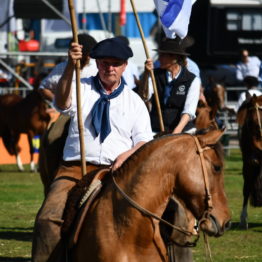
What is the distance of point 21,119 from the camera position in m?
21.3

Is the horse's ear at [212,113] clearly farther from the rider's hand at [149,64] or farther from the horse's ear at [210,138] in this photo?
the horse's ear at [210,138]

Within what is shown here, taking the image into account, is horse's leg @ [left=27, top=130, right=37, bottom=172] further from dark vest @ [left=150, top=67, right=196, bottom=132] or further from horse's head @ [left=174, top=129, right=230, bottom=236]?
horse's head @ [left=174, top=129, right=230, bottom=236]

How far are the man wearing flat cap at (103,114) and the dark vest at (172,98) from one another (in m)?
3.31

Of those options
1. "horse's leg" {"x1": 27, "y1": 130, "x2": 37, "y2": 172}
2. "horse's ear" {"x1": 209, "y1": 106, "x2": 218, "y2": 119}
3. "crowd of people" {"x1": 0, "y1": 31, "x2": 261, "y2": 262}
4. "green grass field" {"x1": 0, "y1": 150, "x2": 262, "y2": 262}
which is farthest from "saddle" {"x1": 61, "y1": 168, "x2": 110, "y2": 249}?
"horse's leg" {"x1": 27, "y1": 130, "x2": 37, "y2": 172}

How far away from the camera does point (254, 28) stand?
103 ft

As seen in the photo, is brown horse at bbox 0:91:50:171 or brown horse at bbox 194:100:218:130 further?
brown horse at bbox 0:91:50:171

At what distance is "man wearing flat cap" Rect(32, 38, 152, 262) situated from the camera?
7.07 m

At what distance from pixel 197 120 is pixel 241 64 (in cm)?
1166

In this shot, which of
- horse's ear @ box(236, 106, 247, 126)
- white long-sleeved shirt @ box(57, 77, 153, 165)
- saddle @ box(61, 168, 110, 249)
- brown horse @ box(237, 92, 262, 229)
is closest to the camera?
saddle @ box(61, 168, 110, 249)

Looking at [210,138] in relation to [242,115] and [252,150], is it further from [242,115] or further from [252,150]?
[242,115]

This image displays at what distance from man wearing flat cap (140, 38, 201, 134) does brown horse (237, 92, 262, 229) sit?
2.09m

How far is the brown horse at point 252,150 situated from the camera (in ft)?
41.4

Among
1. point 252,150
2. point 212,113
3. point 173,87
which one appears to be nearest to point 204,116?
point 212,113

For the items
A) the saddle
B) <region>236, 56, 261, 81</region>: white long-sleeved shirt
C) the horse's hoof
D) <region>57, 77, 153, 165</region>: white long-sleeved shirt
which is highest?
<region>57, 77, 153, 165</region>: white long-sleeved shirt
